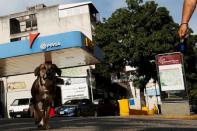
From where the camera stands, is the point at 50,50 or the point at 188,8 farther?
the point at 50,50

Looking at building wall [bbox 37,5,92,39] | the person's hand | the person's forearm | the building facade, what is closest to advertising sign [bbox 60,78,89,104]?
the building facade

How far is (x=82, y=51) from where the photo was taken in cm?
3312

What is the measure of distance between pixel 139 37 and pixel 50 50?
17.0 metres

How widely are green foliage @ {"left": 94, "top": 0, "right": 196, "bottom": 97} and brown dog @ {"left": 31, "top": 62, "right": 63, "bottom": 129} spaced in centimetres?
3614

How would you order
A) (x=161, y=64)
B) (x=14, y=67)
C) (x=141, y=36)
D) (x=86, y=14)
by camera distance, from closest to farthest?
(x=161, y=64) → (x=14, y=67) → (x=141, y=36) → (x=86, y=14)

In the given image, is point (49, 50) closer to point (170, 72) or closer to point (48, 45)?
point (48, 45)

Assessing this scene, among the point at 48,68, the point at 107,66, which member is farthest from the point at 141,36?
the point at 48,68

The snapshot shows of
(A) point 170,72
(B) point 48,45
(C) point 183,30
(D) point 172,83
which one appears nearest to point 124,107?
(B) point 48,45

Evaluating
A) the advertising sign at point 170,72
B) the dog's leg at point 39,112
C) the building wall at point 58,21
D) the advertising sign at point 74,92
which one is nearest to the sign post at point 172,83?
the advertising sign at point 170,72

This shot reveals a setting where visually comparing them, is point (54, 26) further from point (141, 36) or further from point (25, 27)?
point (141, 36)

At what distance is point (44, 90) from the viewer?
996 centimetres

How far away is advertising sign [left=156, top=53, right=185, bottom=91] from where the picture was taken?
25609mm

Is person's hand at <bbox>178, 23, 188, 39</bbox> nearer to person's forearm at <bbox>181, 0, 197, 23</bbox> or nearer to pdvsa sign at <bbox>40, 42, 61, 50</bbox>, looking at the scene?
person's forearm at <bbox>181, 0, 197, 23</bbox>

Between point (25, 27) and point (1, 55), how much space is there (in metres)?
34.7
